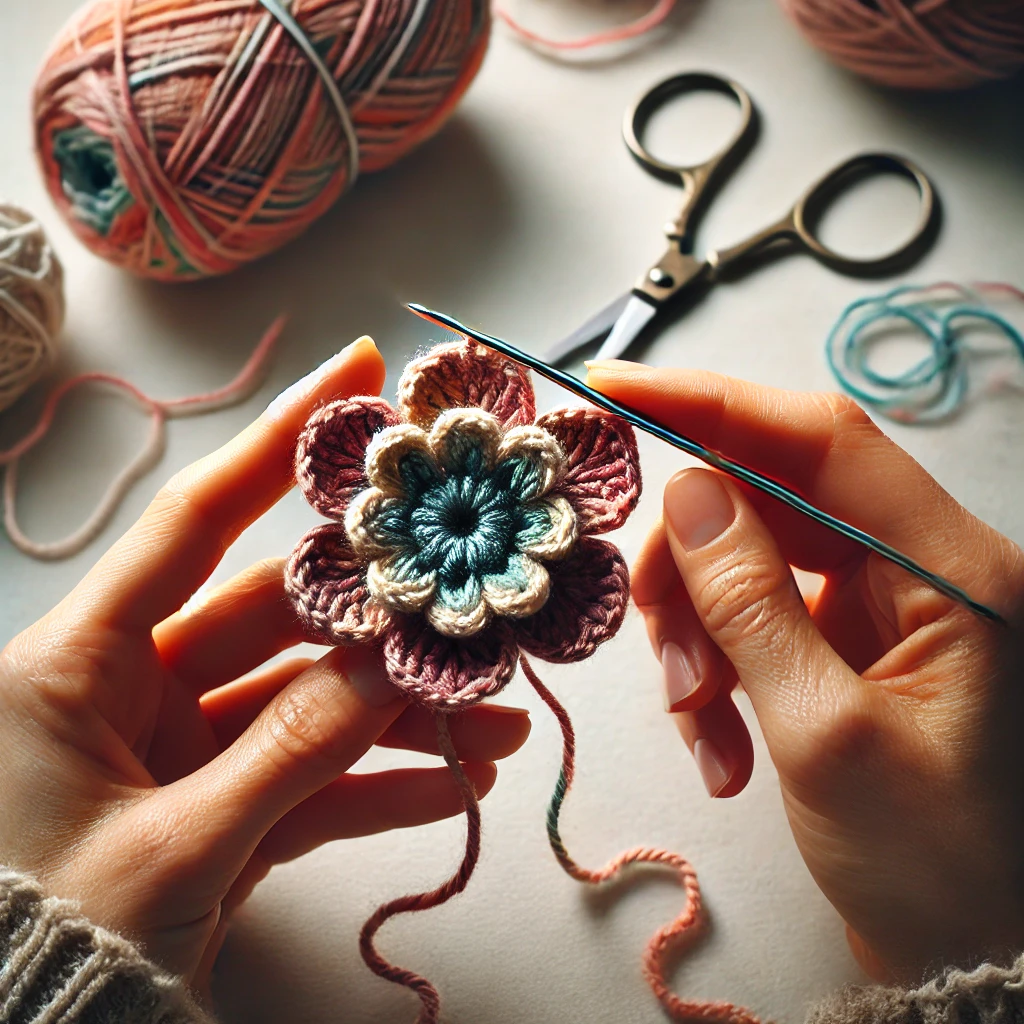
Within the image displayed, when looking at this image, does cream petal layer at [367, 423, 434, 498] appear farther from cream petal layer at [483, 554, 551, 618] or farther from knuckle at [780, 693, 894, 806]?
knuckle at [780, 693, 894, 806]

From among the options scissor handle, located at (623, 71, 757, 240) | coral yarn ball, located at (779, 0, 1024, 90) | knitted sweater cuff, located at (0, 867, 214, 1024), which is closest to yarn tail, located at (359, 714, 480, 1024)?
knitted sweater cuff, located at (0, 867, 214, 1024)

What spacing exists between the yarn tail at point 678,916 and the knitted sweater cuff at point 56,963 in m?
0.41

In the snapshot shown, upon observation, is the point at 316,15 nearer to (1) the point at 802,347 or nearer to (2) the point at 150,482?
(2) the point at 150,482

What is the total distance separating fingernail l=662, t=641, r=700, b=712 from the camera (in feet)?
3.11

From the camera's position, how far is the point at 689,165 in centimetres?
132

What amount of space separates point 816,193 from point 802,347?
198 mm

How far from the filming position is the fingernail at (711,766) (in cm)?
98

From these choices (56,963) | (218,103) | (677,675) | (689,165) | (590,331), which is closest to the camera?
(56,963)

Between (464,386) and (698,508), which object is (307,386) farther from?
(698,508)

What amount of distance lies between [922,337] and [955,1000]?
0.78 meters

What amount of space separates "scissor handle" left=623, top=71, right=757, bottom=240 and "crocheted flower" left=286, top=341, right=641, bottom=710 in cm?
58

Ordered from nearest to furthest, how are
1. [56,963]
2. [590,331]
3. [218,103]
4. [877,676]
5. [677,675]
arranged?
[56,963] → [877,676] → [677,675] → [218,103] → [590,331]

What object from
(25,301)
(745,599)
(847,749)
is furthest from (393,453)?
(25,301)

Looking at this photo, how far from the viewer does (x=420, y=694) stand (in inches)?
28.5
